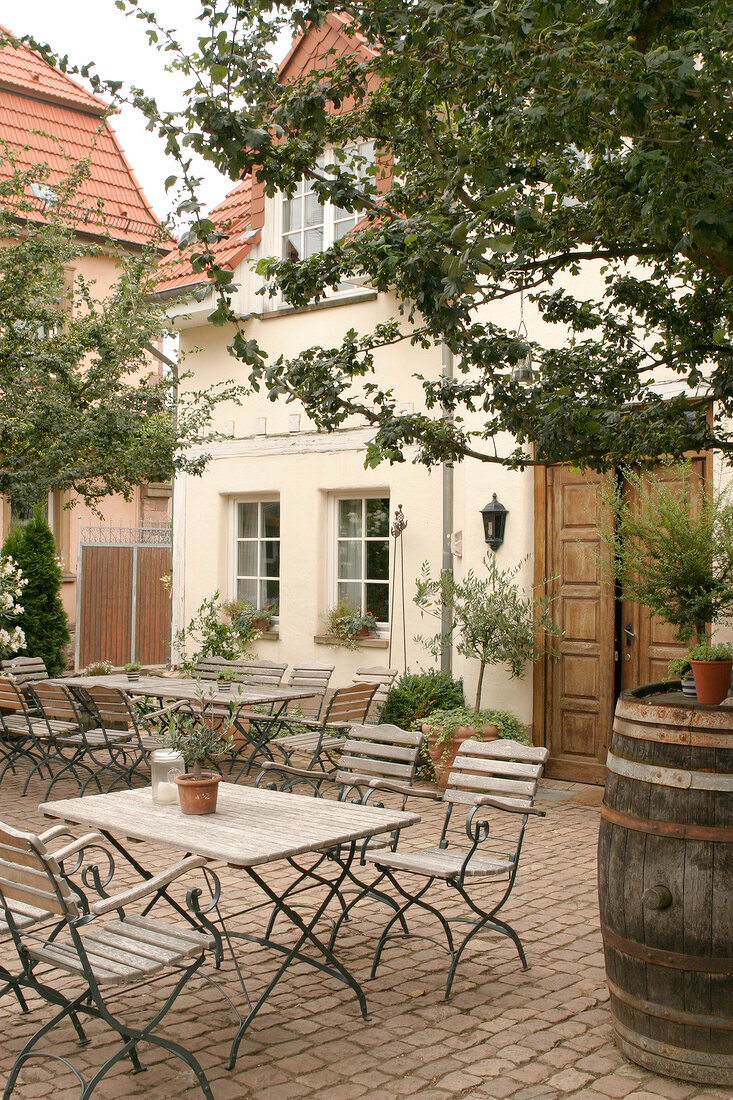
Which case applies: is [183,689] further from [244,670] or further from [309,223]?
[309,223]

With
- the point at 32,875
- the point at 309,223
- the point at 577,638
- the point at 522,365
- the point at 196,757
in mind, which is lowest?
the point at 32,875

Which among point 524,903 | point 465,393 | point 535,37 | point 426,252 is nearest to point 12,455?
point 465,393

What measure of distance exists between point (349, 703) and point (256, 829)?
13.2 feet

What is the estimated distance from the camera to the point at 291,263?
16.7 ft

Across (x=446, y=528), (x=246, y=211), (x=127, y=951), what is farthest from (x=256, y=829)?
(x=246, y=211)

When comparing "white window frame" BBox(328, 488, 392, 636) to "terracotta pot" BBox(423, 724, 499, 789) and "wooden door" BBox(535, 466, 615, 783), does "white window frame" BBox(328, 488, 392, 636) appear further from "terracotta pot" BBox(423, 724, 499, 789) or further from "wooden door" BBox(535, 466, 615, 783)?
"terracotta pot" BBox(423, 724, 499, 789)

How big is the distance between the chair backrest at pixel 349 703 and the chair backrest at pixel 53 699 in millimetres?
2067

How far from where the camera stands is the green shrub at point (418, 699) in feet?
31.7

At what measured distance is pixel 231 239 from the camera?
1266cm

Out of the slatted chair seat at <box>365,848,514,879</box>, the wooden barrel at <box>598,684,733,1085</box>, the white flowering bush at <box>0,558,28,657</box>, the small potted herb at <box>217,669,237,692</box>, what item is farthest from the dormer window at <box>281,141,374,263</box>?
the wooden barrel at <box>598,684,733,1085</box>

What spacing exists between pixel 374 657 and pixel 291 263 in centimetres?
637

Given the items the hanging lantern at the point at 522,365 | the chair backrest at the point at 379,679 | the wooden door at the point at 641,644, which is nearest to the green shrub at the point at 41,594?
the chair backrest at the point at 379,679

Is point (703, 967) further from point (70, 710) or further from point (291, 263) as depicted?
point (70, 710)

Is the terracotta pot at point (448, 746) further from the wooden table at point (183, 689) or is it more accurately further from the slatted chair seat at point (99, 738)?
the slatted chair seat at point (99, 738)
